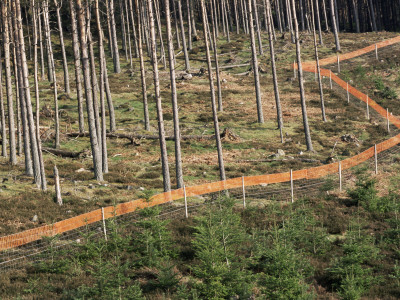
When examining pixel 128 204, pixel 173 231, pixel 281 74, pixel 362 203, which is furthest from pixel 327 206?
pixel 281 74

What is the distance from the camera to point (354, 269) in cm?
1362

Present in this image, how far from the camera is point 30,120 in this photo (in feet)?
A: 81.0

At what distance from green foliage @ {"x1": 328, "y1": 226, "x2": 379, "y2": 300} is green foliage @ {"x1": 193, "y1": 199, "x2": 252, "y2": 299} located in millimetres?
2517

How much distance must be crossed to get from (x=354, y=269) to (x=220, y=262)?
149 inches

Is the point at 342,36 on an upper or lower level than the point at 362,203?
upper

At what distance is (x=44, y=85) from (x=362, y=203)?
38301mm

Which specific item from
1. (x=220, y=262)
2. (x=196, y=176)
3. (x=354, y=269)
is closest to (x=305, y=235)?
(x=354, y=269)

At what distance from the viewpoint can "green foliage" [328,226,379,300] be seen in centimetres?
1259

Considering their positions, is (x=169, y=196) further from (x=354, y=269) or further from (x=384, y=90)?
(x=384, y=90)

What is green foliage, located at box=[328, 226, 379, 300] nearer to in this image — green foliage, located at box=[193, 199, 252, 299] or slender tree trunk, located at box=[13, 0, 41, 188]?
green foliage, located at box=[193, 199, 252, 299]

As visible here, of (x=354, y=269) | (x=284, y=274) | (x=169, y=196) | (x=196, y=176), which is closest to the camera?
(x=284, y=274)

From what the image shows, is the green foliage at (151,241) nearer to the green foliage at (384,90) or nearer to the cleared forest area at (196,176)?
the cleared forest area at (196,176)

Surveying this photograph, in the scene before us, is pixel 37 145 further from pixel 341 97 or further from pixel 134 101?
pixel 341 97

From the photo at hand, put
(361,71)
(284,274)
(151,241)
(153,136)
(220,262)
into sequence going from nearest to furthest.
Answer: (284,274), (220,262), (151,241), (153,136), (361,71)
